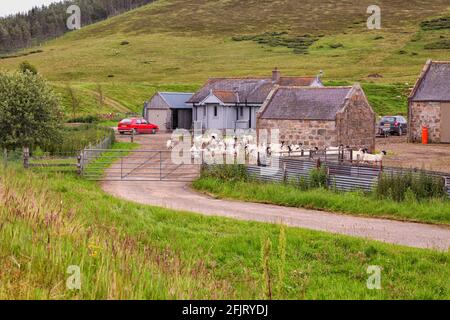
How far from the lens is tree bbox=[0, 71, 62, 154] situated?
111 ft

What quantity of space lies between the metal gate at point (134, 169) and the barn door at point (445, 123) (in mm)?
19831

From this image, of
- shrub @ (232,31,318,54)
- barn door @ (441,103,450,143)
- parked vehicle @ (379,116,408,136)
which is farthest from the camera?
shrub @ (232,31,318,54)

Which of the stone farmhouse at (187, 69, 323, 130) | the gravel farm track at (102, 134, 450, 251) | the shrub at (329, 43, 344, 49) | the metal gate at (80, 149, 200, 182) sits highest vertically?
the shrub at (329, 43, 344, 49)

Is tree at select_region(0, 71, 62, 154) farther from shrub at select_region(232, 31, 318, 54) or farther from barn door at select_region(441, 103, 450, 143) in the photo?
shrub at select_region(232, 31, 318, 54)

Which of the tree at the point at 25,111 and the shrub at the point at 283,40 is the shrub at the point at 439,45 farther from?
the tree at the point at 25,111

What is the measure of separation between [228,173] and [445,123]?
79.6 feet

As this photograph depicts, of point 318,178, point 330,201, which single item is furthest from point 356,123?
point 330,201

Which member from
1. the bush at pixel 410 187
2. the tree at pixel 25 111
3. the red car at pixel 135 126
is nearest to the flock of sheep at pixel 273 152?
the bush at pixel 410 187

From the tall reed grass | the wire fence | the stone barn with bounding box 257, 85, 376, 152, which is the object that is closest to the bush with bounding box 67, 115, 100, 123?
the stone barn with bounding box 257, 85, 376, 152

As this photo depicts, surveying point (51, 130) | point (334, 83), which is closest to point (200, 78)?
point (334, 83)

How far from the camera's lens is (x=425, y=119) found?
46.3 metres

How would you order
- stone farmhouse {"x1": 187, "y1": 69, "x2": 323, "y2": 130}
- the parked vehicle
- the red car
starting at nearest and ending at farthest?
1. the parked vehicle
2. the red car
3. stone farmhouse {"x1": 187, "y1": 69, "x2": 323, "y2": 130}

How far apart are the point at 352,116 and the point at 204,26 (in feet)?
401

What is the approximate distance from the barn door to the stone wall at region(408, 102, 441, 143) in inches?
10.1
